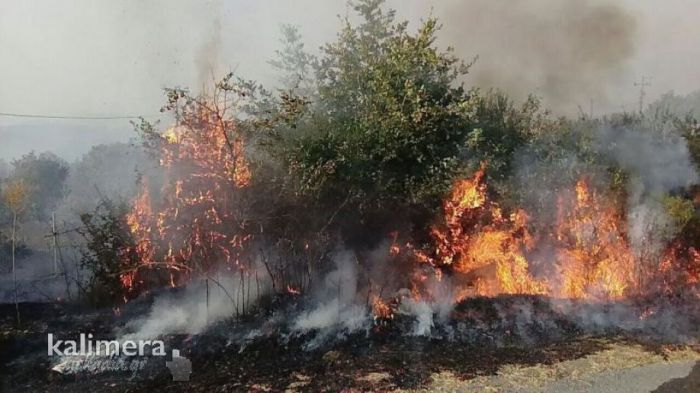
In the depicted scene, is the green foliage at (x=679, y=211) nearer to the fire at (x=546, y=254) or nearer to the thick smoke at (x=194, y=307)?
the fire at (x=546, y=254)

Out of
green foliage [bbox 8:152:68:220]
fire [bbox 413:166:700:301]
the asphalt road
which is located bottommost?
the asphalt road

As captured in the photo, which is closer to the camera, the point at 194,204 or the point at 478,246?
the point at 194,204

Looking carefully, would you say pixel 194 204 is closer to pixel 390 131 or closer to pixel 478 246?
pixel 390 131

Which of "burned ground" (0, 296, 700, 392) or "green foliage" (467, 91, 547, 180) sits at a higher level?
"green foliage" (467, 91, 547, 180)

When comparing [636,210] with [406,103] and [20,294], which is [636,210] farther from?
[20,294]

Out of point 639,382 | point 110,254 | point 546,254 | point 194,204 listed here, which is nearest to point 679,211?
point 546,254

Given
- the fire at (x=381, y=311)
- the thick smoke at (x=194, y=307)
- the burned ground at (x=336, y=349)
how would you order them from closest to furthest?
1. the burned ground at (x=336, y=349)
2. the thick smoke at (x=194, y=307)
3. the fire at (x=381, y=311)

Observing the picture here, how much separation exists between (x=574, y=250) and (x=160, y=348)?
11.4 metres

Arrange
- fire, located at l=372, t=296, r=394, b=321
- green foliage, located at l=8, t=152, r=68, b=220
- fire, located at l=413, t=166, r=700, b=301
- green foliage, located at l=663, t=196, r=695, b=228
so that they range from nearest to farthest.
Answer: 1. fire, located at l=372, t=296, r=394, b=321
2. fire, located at l=413, t=166, r=700, b=301
3. green foliage, located at l=663, t=196, r=695, b=228
4. green foliage, located at l=8, t=152, r=68, b=220

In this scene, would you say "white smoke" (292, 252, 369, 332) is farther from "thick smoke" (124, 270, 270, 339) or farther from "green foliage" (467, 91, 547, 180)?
"green foliage" (467, 91, 547, 180)

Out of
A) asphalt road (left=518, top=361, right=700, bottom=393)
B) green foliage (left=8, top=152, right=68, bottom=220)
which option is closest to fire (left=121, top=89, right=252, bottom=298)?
asphalt road (left=518, top=361, right=700, bottom=393)

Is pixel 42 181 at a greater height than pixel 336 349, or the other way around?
pixel 42 181

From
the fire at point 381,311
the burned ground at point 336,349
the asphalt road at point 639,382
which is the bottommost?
the asphalt road at point 639,382

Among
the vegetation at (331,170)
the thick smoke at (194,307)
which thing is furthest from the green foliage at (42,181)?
the thick smoke at (194,307)
